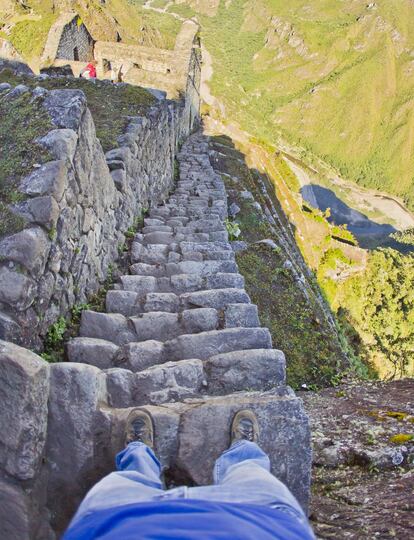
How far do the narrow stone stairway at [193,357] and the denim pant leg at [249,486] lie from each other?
36cm

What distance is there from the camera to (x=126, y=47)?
1781cm

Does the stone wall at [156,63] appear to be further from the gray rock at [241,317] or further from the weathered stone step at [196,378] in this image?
the weathered stone step at [196,378]

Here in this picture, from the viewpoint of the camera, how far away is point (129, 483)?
1962 millimetres

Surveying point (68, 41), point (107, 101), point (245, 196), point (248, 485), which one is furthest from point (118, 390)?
point (68, 41)

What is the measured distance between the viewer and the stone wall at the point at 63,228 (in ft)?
10.2

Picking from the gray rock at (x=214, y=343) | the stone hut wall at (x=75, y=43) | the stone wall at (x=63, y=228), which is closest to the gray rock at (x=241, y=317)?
the gray rock at (x=214, y=343)

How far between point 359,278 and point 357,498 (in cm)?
1451

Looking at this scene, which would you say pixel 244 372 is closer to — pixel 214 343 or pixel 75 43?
pixel 214 343

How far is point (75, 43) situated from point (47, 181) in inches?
667

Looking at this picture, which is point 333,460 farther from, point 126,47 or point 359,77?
point 359,77

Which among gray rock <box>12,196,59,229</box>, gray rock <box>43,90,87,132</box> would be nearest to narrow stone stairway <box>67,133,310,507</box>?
gray rock <box>12,196,59,229</box>

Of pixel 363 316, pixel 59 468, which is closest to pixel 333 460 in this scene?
pixel 59 468

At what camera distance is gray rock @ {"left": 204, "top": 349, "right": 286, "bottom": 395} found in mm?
3383

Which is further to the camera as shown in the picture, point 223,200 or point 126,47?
point 126,47
